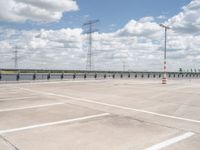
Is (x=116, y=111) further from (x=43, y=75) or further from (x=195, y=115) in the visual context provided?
(x=43, y=75)

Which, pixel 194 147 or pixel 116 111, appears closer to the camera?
pixel 194 147

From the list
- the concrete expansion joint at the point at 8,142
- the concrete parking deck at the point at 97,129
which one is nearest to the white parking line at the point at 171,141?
the concrete parking deck at the point at 97,129

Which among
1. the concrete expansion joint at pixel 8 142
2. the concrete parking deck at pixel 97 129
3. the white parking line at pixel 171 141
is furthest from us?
the concrete parking deck at pixel 97 129

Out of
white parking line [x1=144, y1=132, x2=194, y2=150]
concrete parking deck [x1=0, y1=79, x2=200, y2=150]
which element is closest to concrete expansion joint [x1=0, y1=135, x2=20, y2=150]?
concrete parking deck [x1=0, y1=79, x2=200, y2=150]

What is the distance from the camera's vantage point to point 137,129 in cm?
744

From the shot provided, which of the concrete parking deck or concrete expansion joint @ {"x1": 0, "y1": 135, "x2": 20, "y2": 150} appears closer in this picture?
concrete expansion joint @ {"x1": 0, "y1": 135, "x2": 20, "y2": 150}

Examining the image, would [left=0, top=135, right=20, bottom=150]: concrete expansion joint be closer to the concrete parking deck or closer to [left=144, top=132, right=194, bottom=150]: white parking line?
the concrete parking deck

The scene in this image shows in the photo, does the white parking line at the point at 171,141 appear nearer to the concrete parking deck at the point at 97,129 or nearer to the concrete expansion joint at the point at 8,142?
the concrete parking deck at the point at 97,129

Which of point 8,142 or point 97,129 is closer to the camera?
point 8,142

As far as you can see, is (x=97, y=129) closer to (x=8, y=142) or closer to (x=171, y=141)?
(x=171, y=141)

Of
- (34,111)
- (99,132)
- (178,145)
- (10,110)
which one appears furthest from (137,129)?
(10,110)

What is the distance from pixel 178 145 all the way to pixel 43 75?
107ft

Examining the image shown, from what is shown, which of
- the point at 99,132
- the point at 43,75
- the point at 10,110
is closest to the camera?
the point at 99,132

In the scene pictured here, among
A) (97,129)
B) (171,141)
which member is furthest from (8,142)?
(171,141)
